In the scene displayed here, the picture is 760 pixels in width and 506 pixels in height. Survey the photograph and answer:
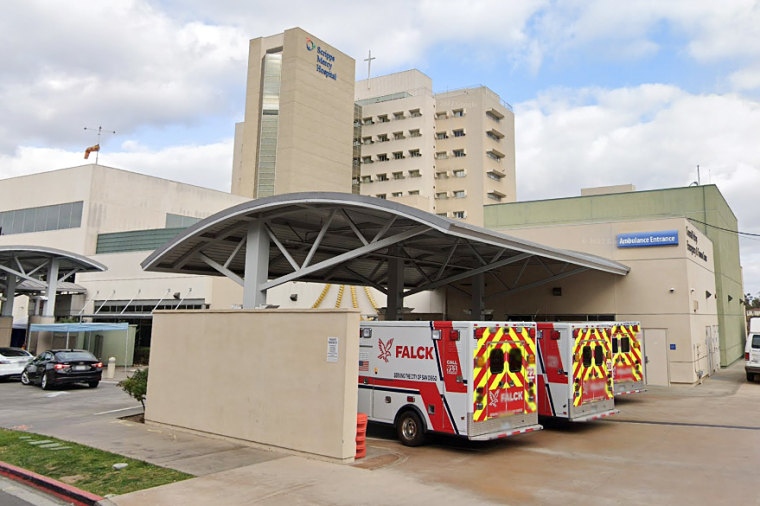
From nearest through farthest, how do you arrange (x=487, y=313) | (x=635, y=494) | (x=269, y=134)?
(x=635, y=494)
(x=487, y=313)
(x=269, y=134)

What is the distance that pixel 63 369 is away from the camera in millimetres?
22078

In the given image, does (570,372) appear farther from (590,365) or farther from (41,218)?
(41,218)

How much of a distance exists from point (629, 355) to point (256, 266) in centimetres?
1093

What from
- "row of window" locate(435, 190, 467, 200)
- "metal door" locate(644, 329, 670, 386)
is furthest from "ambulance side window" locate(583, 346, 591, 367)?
"row of window" locate(435, 190, 467, 200)

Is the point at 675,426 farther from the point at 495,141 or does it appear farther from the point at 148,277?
the point at 495,141

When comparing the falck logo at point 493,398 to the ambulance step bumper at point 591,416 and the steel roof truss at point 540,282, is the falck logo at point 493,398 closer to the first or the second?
the ambulance step bumper at point 591,416

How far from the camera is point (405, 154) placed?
78938 millimetres

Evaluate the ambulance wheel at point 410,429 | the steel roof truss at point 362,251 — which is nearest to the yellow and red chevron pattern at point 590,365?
the ambulance wheel at point 410,429

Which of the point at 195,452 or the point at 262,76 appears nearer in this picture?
the point at 195,452

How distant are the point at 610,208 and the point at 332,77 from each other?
5373cm

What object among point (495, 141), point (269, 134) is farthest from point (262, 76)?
point (495, 141)

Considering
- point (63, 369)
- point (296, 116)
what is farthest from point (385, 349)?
point (296, 116)

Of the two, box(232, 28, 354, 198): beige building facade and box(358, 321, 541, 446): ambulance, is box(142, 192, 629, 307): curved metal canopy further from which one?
box(232, 28, 354, 198): beige building facade

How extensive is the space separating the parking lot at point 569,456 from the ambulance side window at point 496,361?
63.0 inches
